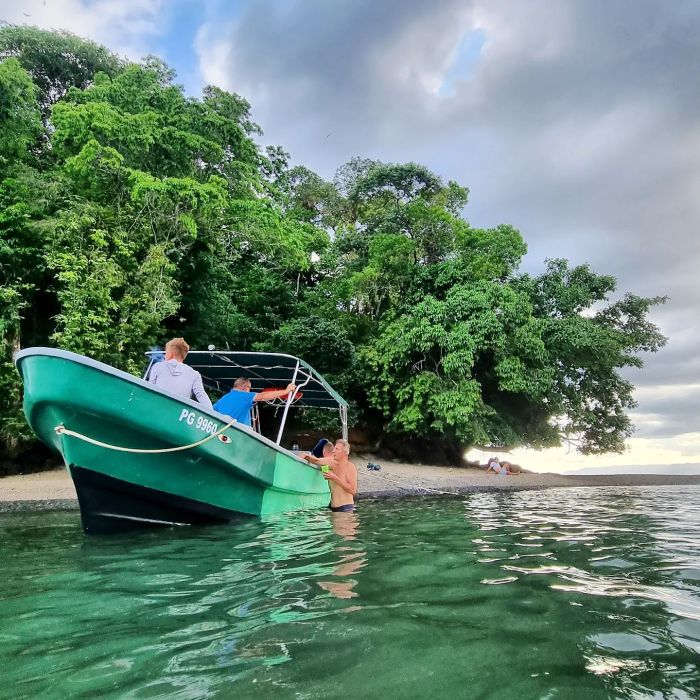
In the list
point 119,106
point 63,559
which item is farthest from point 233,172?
point 63,559

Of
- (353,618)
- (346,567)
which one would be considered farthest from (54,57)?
(353,618)

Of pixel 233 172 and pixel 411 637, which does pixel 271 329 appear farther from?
pixel 411 637

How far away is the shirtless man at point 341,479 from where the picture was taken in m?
8.24

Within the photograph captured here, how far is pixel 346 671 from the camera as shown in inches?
81.2

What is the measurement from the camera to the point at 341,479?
8.24m

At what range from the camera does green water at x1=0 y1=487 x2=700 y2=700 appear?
200cm

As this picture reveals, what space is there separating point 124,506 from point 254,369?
425cm

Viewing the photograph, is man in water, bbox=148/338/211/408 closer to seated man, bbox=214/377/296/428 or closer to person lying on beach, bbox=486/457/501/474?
seated man, bbox=214/377/296/428

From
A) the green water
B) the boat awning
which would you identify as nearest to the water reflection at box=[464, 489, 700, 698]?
the green water

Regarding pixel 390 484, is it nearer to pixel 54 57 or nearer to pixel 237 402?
pixel 237 402

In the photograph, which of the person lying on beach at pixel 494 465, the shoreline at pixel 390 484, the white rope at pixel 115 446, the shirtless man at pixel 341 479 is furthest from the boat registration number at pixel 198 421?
the person lying on beach at pixel 494 465

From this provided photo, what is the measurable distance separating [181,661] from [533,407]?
952 inches

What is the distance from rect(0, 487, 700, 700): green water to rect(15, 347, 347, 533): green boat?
704 mm

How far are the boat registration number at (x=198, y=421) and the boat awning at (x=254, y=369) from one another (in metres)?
2.43
